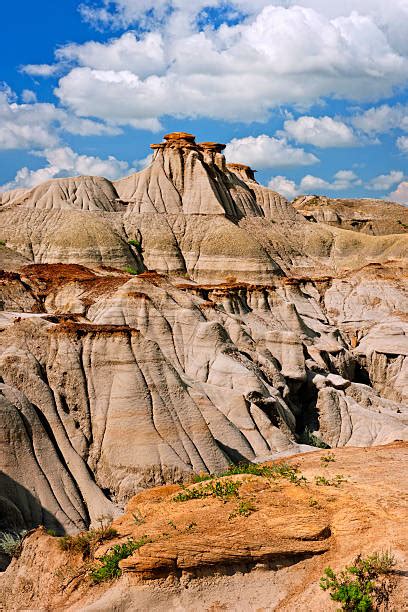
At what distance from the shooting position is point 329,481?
1271cm

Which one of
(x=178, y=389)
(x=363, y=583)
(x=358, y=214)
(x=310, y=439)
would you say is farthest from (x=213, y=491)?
(x=358, y=214)

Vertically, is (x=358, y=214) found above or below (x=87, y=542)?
above

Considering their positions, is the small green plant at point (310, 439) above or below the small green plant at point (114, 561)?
below

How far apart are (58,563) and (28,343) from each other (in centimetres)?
1378

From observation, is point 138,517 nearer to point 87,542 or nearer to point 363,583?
point 87,542

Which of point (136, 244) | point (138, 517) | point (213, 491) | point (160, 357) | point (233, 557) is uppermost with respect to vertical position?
point (136, 244)

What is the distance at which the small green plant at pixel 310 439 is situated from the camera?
3038 cm

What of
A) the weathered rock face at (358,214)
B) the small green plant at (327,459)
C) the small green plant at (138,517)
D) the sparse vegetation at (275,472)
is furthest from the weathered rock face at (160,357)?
the weathered rock face at (358,214)

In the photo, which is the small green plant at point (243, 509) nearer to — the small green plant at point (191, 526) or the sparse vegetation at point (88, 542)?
the small green plant at point (191, 526)

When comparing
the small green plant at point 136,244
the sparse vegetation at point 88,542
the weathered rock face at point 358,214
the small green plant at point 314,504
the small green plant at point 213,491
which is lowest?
the sparse vegetation at point 88,542

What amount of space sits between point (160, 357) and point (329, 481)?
13013 millimetres

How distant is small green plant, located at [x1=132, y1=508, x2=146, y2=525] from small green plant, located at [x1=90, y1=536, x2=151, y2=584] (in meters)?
0.91

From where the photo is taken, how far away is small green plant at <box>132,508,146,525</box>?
1184 cm

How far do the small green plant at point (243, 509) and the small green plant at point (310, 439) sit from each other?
1903 cm
